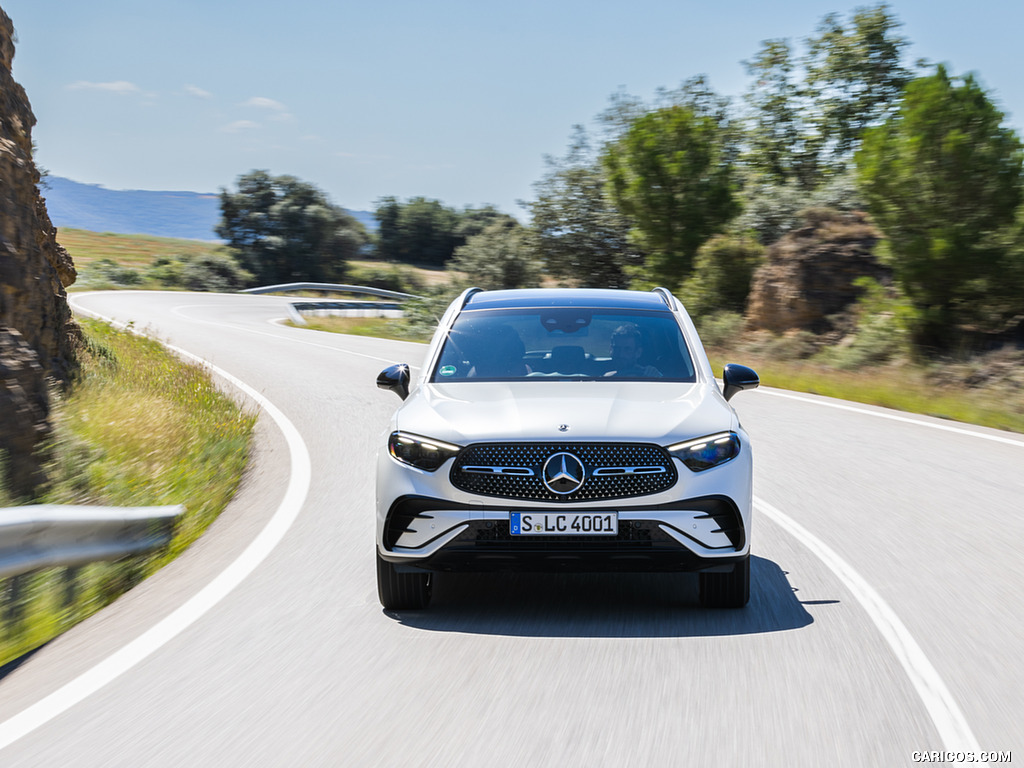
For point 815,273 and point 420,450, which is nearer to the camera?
point 420,450

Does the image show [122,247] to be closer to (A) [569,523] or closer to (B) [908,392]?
(B) [908,392]

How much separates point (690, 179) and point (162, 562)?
2730cm

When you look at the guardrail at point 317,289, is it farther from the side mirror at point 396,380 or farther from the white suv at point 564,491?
the white suv at point 564,491

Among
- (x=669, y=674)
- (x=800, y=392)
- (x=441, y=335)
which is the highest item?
(x=441, y=335)

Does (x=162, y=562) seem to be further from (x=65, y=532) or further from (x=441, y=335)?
(x=441, y=335)

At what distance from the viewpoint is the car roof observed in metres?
6.68

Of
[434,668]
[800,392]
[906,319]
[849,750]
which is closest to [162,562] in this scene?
[434,668]

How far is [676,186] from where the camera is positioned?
104 feet

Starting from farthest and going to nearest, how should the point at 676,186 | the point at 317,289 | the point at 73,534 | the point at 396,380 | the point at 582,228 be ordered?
the point at 317,289 → the point at 582,228 → the point at 676,186 → the point at 396,380 → the point at 73,534

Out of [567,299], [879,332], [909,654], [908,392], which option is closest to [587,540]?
[909,654]

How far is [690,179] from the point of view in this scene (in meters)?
31.5

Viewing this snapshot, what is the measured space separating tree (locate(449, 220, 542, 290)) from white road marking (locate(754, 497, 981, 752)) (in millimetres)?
40069

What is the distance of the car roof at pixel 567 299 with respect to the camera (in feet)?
21.9

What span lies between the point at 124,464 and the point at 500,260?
132 ft
